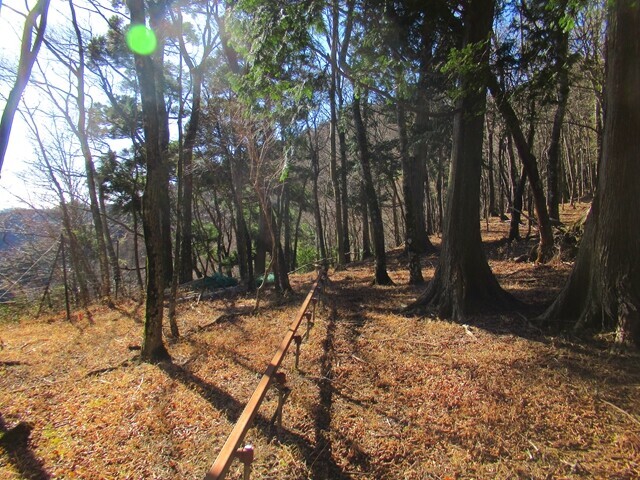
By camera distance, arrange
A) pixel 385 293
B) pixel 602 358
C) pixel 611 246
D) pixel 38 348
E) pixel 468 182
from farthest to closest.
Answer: pixel 385 293, pixel 38 348, pixel 468 182, pixel 611 246, pixel 602 358

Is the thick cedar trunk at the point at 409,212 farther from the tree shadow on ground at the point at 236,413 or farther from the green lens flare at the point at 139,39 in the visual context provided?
the tree shadow on ground at the point at 236,413

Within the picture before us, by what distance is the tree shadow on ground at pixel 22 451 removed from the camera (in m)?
3.51

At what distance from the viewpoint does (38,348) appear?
7676mm

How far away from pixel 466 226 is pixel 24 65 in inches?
306

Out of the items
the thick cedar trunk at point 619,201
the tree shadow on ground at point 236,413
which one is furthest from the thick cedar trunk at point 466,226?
the tree shadow on ground at point 236,413

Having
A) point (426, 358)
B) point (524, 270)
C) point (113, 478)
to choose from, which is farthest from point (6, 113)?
point (524, 270)

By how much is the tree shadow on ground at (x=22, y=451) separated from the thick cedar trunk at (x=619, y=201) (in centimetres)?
639

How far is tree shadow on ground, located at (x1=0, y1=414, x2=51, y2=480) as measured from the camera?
3508mm

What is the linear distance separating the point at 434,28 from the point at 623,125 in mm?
3794

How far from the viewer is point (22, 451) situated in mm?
3891

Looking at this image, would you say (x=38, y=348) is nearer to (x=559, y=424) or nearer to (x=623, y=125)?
(x=559, y=424)

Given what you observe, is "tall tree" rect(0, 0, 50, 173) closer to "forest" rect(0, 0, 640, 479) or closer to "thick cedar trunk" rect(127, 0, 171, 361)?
"forest" rect(0, 0, 640, 479)

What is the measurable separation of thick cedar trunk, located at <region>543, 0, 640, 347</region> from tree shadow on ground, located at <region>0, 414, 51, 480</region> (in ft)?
21.0

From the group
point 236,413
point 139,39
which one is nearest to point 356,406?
point 236,413
